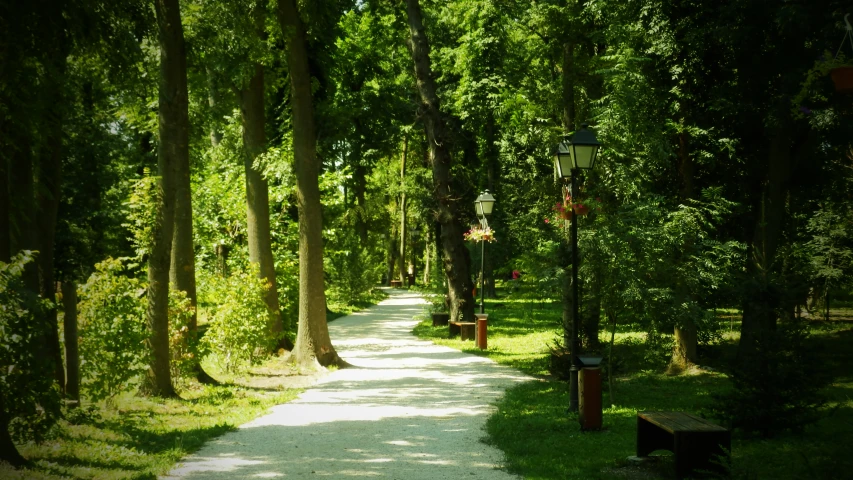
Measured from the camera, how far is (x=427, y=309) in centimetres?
2961

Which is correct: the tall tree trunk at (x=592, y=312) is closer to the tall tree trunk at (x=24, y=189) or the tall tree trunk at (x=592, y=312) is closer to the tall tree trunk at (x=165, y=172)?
the tall tree trunk at (x=165, y=172)

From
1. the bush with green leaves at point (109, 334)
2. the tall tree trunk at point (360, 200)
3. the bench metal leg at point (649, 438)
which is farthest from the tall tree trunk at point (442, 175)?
the tall tree trunk at point (360, 200)

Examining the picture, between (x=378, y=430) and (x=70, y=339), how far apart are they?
12.7 feet

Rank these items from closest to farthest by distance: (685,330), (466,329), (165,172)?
(165,172)
(685,330)
(466,329)

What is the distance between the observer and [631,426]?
386 inches

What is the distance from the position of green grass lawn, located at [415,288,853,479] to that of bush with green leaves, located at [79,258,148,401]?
5014 millimetres

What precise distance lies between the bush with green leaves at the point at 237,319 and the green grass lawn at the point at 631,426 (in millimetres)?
5281

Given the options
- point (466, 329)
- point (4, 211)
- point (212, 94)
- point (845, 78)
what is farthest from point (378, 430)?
point (466, 329)

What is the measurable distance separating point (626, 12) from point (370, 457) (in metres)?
11.4

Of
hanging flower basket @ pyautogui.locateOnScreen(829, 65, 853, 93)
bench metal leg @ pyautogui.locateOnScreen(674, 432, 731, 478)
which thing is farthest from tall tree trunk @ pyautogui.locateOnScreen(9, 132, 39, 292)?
hanging flower basket @ pyautogui.locateOnScreen(829, 65, 853, 93)

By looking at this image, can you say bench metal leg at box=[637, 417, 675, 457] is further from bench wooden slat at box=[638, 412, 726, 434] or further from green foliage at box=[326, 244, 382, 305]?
green foliage at box=[326, 244, 382, 305]

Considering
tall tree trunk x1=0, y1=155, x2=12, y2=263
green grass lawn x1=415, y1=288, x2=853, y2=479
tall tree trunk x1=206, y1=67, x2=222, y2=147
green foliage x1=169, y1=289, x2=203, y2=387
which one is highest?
tall tree trunk x1=206, y1=67, x2=222, y2=147

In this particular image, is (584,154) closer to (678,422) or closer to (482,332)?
(678,422)

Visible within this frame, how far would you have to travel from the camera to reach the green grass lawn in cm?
727
